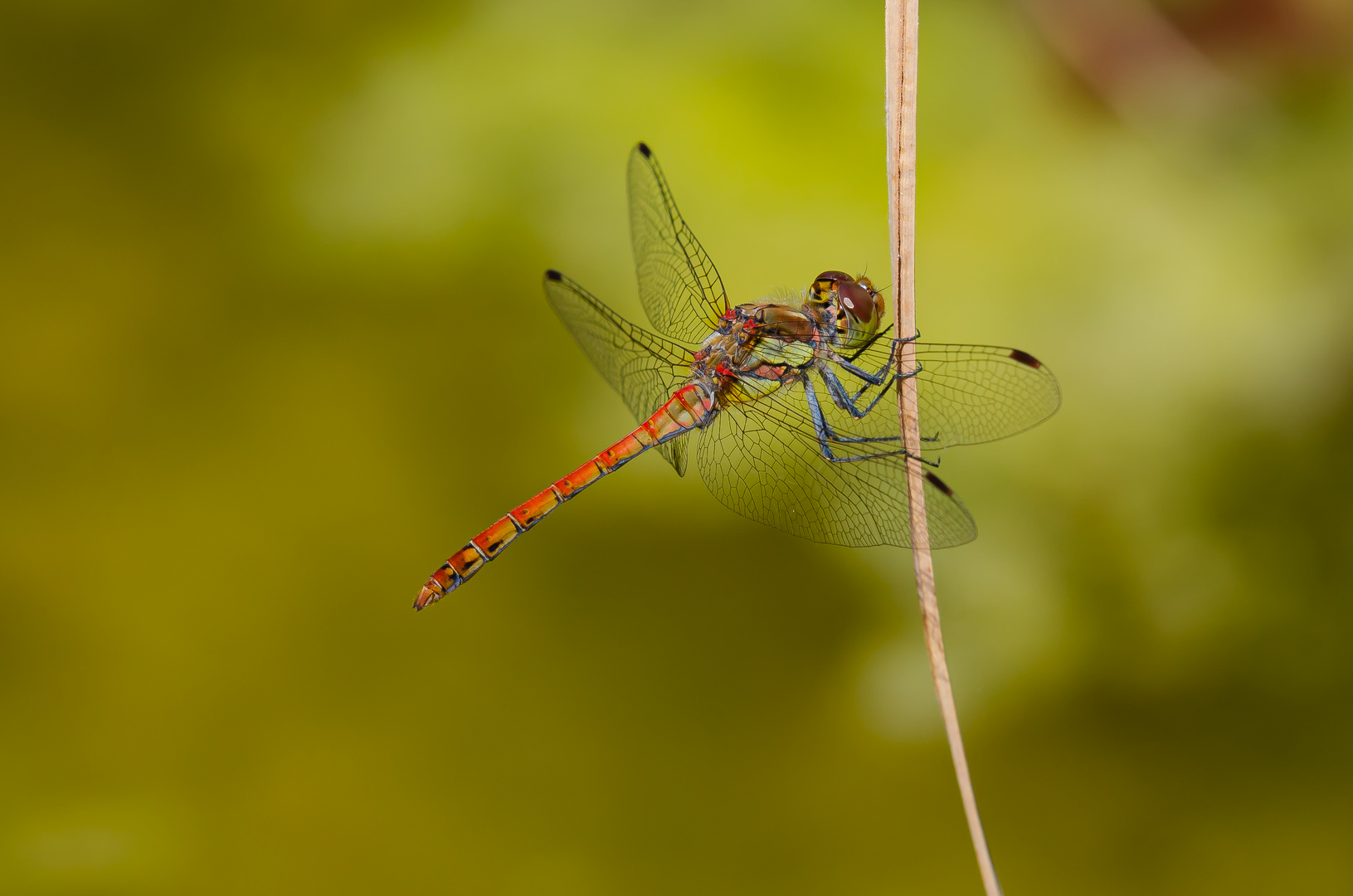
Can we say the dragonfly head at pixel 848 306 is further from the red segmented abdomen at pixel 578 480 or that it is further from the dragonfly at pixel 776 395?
the red segmented abdomen at pixel 578 480

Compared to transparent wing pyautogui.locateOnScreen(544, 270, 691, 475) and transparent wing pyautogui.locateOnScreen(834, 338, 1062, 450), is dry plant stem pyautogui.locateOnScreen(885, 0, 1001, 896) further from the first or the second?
transparent wing pyautogui.locateOnScreen(544, 270, 691, 475)

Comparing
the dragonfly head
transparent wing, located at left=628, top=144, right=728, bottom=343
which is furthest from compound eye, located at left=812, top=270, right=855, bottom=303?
transparent wing, located at left=628, top=144, right=728, bottom=343

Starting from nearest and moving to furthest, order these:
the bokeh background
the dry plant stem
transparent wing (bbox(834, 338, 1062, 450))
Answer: the dry plant stem → transparent wing (bbox(834, 338, 1062, 450)) → the bokeh background

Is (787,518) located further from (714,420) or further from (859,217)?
(859,217)

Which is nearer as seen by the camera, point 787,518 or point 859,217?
point 787,518

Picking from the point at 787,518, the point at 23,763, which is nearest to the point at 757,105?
the point at 787,518

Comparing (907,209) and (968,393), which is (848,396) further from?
(907,209)

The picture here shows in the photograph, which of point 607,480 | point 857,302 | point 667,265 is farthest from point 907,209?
point 607,480
